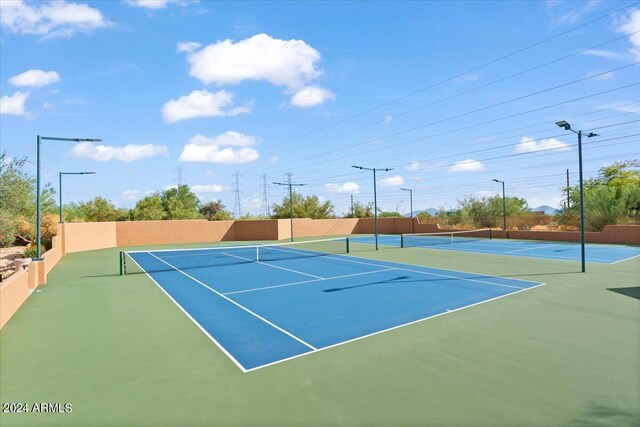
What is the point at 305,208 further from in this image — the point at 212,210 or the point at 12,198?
the point at 12,198

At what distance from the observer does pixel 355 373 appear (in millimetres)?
Answer: 6242

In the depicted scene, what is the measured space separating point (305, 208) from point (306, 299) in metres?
51.4

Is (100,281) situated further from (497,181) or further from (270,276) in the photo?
(497,181)

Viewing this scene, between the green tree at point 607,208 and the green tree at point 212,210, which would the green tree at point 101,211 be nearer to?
the green tree at point 212,210

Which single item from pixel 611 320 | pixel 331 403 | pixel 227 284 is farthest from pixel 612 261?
pixel 331 403

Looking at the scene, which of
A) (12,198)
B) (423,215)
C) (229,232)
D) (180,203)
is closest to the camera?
(12,198)

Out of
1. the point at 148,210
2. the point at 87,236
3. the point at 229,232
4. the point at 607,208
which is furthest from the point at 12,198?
the point at 607,208

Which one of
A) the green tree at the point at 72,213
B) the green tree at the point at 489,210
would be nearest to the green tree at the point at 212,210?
the green tree at the point at 72,213

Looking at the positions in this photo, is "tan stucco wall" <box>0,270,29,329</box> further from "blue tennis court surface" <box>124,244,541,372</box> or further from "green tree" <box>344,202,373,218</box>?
"green tree" <box>344,202,373,218</box>

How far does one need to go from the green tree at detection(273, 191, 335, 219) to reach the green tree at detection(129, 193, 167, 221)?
1745 cm

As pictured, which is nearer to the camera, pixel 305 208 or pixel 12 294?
pixel 12 294

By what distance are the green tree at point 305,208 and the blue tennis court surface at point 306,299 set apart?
42005 millimetres

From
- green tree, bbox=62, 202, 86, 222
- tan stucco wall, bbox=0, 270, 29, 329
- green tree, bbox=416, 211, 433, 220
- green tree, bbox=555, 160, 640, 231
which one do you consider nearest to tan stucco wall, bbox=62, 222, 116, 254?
green tree, bbox=62, 202, 86, 222

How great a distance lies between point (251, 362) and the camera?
680 centimetres
